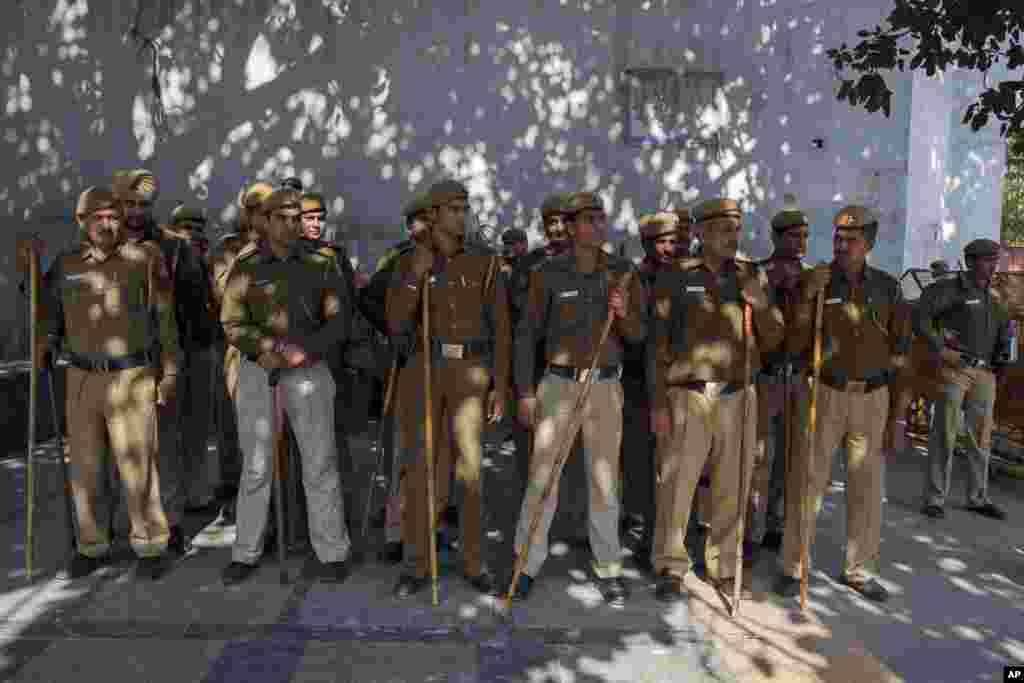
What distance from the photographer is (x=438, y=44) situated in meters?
10.7

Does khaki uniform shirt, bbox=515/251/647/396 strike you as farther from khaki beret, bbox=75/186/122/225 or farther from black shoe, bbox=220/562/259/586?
khaki beret, bbox=75/186/122/225

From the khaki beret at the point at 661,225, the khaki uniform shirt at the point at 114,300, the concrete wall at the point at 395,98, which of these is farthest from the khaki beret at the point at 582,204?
the concrete wall at the point at 395,98

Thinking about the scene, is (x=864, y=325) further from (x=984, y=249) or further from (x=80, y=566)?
(x=80, y=566)

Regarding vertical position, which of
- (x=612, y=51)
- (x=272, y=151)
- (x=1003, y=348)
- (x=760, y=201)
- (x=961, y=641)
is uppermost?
(x=612, y=51)

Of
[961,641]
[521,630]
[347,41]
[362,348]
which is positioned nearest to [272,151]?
[347,41]

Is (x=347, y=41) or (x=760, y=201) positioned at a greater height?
(x=347, y=41)

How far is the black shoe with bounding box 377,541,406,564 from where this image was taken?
5289mm

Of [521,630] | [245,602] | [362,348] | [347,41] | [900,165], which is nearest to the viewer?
[521,630]

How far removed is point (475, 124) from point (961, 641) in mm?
8236

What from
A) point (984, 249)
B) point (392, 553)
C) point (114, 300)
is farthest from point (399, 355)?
point (984, 249)

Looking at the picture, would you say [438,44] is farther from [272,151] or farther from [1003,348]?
[1003,348]

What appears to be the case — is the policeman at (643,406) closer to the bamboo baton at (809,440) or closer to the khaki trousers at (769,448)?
the khaki trousers at (769,448)

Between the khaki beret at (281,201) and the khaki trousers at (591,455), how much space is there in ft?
5.83

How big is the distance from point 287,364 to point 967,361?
17.9 ft
